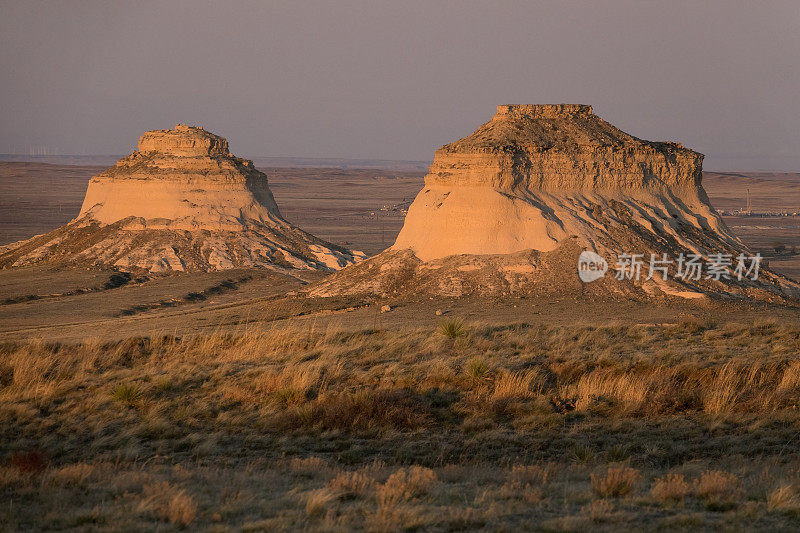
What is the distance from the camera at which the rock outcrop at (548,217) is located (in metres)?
19.2

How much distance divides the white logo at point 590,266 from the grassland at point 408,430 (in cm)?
489

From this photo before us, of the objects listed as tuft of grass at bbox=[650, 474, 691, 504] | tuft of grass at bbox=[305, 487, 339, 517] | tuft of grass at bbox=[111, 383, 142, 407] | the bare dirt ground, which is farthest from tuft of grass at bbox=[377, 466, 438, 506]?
tuft of grass at bbox=[111, 383, 142, 407]

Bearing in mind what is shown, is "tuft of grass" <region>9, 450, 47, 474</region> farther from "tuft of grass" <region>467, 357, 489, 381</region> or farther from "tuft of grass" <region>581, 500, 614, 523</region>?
"tuft of grass" <region>467, 357, 489, 381</region>

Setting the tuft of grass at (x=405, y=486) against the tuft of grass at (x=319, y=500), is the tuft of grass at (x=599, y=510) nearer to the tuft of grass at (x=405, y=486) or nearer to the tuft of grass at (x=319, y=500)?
the tuft of grass at (x=405, y=486)

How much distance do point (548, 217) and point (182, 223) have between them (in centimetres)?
1686

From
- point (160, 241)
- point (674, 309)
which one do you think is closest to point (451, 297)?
point (674, 309)

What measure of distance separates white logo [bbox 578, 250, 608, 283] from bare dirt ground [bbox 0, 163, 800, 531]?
1.61 m

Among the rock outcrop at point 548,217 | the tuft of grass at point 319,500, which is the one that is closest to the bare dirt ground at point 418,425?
the tuft of grass at point 319,500

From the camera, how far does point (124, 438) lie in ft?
28.8

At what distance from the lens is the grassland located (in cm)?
620

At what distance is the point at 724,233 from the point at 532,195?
5.56 m

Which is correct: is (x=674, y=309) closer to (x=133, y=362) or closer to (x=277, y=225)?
(x=133, y=362)

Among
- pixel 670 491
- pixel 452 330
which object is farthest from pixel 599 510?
pixel 452 330

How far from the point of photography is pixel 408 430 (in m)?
9.08
